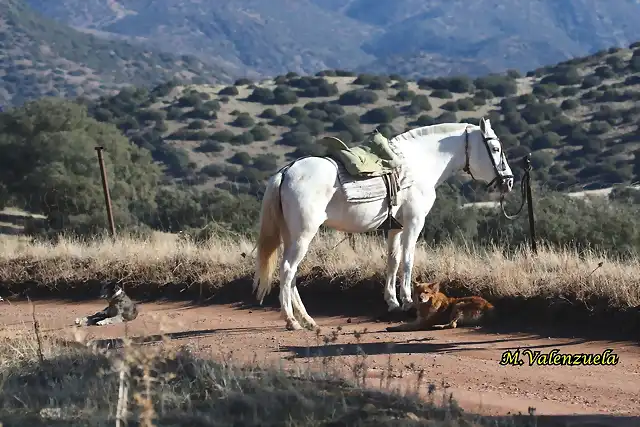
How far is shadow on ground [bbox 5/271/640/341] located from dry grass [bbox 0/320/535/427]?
329 cm

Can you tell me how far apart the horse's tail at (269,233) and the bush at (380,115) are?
52.9m

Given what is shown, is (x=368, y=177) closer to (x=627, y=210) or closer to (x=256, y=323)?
(x=256, y=323)

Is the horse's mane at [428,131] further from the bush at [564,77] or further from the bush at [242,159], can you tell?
the bush at [564,77]

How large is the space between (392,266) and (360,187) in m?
1.23

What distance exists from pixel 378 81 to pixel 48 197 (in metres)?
46.7

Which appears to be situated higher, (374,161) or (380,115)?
(380,115)

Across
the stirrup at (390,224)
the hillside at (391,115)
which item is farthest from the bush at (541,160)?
the stirrup at (390,224)

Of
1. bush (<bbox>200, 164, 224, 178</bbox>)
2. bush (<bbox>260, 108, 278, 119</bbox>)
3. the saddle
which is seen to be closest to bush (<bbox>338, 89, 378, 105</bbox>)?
bush (<bbox>260, 108, 278, 119</bbox>)

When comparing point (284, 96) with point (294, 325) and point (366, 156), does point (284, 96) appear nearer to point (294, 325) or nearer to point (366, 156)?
point (366, 156)

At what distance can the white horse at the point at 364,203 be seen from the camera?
10859 mm

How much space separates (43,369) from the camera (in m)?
8.88

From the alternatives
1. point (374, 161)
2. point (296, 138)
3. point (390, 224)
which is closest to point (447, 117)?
point (296, 138)

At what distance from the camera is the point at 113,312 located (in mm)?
12438

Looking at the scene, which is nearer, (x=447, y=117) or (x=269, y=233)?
(x=269, y=233)
